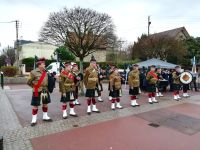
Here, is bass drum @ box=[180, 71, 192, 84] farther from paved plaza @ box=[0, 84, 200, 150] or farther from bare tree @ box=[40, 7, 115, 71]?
bare tree @ box=[40, 7, 115, 71]

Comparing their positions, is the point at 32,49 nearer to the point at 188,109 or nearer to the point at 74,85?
the point at 74,85

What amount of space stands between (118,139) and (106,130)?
72 centimetres

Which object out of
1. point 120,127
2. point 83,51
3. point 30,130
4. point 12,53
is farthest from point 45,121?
point 12,53

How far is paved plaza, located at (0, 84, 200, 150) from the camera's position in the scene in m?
5.12

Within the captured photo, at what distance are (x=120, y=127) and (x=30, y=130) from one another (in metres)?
2.49

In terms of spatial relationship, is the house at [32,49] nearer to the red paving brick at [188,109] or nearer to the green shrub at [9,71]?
the green shrub at [9,71]

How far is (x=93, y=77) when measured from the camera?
26.2 ft

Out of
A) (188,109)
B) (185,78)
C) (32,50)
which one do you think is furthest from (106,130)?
(32,50)

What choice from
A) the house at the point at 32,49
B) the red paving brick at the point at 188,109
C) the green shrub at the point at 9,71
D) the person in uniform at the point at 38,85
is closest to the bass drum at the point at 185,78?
the red paving brick at the point at 188,109

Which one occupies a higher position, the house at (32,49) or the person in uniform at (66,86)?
the house at (32,49)

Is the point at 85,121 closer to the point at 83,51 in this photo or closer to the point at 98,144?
the point at 98,144

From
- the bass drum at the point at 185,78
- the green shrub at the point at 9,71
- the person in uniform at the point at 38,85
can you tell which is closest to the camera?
the person in uniform at the point at 38,85

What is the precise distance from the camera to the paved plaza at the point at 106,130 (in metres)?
5.12

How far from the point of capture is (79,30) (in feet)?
48.3
